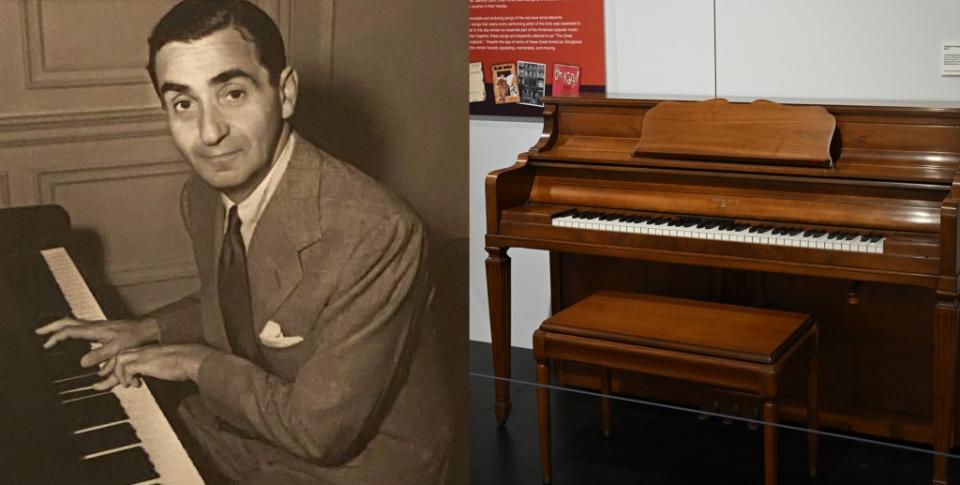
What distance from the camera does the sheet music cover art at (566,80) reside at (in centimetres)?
448

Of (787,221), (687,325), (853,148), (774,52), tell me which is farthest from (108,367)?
(774,52)

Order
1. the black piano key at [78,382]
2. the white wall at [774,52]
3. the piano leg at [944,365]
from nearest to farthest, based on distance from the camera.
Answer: the black piano key at [78,382], the piano leg at [944,365], the white wall at [774,52]

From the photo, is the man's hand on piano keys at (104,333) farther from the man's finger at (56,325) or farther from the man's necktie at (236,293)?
the man's necktie at (236,293)

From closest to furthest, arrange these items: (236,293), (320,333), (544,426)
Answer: (236,293)
(320,333)
(544,426)

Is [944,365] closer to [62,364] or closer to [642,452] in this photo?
[642,452]

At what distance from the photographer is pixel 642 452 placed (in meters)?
2.80

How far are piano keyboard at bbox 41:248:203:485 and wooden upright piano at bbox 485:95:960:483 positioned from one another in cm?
239

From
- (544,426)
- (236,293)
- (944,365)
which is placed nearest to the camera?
(236,293)

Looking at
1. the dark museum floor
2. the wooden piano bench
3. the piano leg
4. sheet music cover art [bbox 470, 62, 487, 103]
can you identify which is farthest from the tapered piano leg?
the piano leg

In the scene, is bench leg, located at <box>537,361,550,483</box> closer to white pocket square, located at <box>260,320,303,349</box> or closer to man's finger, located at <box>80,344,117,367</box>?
white pocket square, located at <box>260,320,303,349</box>

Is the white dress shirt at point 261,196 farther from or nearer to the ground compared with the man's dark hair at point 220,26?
nearer to the ground

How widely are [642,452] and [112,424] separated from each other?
169cm

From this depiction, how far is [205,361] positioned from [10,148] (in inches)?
15.8

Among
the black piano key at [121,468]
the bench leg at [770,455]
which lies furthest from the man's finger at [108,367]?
the bench leg at [770,455]
